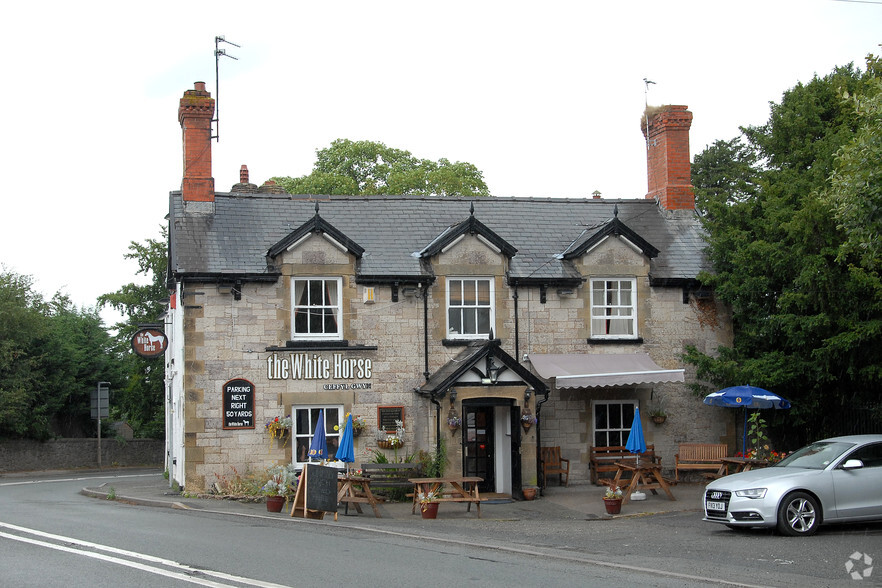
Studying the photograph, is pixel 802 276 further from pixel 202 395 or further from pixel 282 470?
pixel 202 395

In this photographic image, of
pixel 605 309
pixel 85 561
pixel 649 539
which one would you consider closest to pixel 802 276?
pixel 605 309

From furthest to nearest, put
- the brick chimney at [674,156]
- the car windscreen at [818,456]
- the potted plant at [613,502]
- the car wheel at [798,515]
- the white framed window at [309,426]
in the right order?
the brick chimney at [674,156] → the white framed window at [309,426] → the potted plant at [613,502] → the car windscreen at [818,456] → the car wheel at [798,515]

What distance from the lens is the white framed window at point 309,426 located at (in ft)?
69.8

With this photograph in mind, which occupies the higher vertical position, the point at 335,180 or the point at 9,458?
the point at 335,180

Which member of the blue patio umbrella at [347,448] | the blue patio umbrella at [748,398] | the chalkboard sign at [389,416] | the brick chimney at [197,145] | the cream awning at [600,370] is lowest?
the blue patio umbrella at [347,448]

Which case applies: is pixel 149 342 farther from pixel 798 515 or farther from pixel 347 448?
pixel 798 515

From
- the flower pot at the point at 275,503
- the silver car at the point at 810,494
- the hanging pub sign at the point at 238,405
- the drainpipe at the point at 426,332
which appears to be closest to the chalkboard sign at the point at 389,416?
the drainpipe at the point at 426,332

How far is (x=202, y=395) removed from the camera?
20.8 metres

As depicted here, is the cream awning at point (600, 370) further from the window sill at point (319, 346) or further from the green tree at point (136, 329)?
the green tree at point (136, 329)

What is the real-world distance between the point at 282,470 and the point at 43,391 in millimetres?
21677

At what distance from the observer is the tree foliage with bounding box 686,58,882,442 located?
1938cm

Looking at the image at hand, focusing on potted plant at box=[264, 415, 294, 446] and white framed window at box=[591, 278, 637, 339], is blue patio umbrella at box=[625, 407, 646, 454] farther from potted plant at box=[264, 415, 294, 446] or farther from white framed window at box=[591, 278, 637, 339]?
potted plant at box=[264, 415, 294, 446]

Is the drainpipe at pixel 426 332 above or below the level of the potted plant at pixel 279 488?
above

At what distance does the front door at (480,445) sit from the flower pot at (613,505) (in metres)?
4.13
